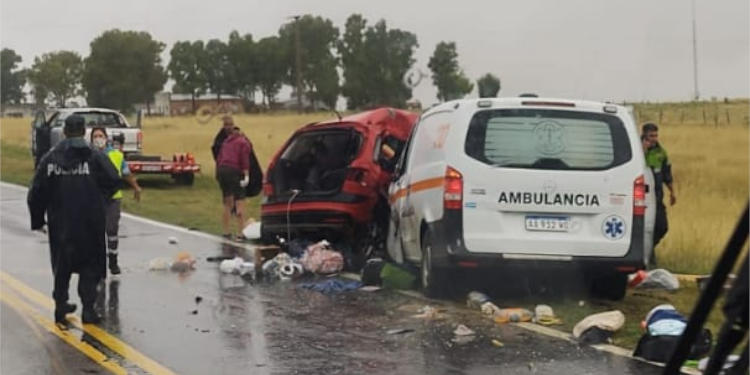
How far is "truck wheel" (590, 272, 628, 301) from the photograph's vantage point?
32.4 feet

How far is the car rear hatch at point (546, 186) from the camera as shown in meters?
9.35

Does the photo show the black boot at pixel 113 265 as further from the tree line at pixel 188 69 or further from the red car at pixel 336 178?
the tree line at pixel 188 69

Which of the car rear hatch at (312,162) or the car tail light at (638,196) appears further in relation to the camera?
the car rear hatch at (312,162)

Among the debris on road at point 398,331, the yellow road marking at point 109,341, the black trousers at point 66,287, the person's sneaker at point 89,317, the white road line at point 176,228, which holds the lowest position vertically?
the white road line at point 176,228

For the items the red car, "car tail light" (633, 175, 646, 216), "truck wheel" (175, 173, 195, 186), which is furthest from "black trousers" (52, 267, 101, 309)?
"truck wheel" (175, 173, 195, 186)

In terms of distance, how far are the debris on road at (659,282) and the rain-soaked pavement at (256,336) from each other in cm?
208

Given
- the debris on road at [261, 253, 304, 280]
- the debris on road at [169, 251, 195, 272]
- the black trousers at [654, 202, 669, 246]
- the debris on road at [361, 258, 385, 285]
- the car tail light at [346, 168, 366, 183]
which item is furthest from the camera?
the debris on road at [169, 251, 195, 272]

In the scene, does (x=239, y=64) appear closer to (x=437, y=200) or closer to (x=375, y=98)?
(x=375, y=98)

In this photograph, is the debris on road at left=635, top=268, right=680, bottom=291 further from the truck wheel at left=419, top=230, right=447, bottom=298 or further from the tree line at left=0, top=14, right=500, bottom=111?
the tree line at left=0, top=14, right=500, bottom=111

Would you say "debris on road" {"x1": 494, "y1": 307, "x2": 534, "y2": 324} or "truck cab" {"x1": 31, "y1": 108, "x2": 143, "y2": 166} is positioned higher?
"truck cab" {"x1": 31, "y1": 108, "x2": 143, "y2": 166}

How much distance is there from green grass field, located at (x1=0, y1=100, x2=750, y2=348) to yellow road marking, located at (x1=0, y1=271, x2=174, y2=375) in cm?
Answer: 321

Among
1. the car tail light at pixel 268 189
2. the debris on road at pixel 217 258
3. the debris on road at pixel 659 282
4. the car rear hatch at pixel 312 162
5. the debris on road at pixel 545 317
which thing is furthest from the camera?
the debris on road at pixel 217 258

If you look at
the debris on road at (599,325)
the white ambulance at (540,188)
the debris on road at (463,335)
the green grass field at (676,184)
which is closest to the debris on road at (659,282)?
the green grass field at (676,184)

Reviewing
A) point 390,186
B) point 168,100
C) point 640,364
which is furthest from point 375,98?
point 168,100
